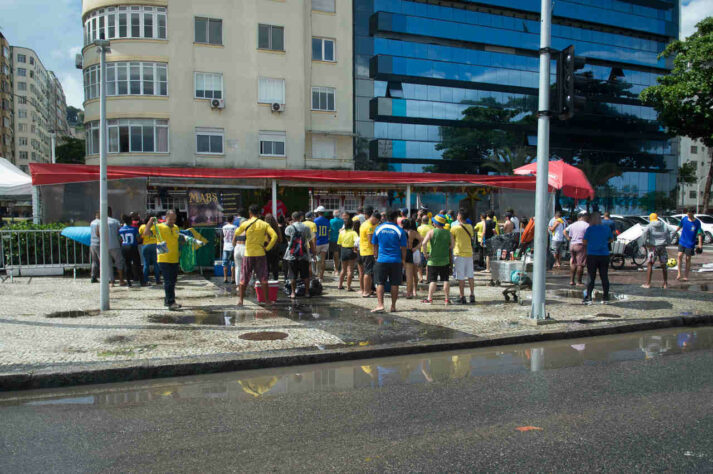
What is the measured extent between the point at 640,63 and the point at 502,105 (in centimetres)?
1812

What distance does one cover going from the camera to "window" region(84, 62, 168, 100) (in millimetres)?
29344

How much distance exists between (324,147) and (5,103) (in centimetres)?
5877

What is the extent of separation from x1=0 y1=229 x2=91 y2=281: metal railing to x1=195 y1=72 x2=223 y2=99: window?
693 inches

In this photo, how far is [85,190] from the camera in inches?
608

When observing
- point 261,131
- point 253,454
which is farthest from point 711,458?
point 261,131

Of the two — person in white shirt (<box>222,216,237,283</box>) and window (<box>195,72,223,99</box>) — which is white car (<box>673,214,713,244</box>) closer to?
window (<box>195,72,223,99</box>)

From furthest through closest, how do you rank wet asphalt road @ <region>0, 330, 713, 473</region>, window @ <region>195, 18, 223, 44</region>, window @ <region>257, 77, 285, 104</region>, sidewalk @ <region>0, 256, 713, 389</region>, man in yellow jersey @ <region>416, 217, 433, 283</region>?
1. window @ <region>257, 77, 285, 104</region>
2. window @ <region>195, 18, 223, 44</region>
3. man in yellow jersey @ <region>416, 217, 433, 283</region>
4. sidewalk @ <region>0, 256, 713, 389</region>
5. wet asphalt road @ <region>0, 330, 713, 473</region>

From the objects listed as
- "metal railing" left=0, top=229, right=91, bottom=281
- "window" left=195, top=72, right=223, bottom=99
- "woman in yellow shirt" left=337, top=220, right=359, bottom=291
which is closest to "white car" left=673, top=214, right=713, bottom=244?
"woman in yellow shirt" left=337, top=220, right=359, bottom=291

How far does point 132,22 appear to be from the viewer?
29.5 metres

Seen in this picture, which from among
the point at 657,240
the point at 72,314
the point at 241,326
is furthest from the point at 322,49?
the point at 241,326

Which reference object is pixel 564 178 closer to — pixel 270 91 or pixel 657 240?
pixel 657 240

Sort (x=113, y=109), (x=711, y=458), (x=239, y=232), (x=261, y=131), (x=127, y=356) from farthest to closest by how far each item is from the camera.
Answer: (x=261, y=131), (x=113, y=109), (x=239, y=232), (x=127, y=356), (x=711, y=458)

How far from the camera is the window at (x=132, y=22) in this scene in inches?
1158

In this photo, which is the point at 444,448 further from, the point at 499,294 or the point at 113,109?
the point at 113,109
